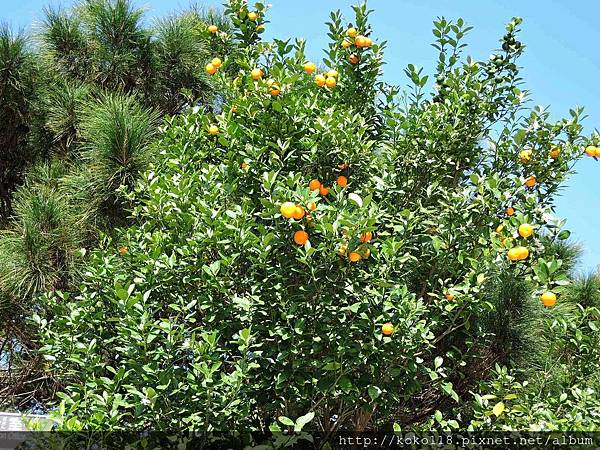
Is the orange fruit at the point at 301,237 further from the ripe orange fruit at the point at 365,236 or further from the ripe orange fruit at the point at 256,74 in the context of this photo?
→ the ripe orange fruit at the point at 256,74

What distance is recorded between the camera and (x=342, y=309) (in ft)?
5.04

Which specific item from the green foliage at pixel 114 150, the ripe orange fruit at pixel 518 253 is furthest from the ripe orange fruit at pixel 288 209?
the green foliage at pixel 114 150

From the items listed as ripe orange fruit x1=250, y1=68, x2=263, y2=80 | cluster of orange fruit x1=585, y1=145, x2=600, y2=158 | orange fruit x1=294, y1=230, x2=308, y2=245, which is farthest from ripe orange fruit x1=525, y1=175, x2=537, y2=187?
ripe orange fruit x1=250, y1=68, x2=263, y2=80

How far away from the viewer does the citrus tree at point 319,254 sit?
4.98 ft

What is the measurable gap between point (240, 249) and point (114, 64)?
6.32ft

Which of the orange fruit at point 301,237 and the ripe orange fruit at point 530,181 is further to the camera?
the ripe orange fruit at point 530,181

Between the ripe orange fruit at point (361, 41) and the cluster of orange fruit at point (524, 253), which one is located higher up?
the ripe orange fruit at point (361, 41)

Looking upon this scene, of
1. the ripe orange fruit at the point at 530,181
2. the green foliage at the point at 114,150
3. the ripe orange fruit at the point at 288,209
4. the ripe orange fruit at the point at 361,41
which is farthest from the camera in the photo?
the green foliage at the point at 114,150

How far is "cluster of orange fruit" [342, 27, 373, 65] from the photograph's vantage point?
6.54 ft

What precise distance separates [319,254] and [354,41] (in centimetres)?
84

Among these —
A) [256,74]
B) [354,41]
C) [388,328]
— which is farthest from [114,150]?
[388,328]

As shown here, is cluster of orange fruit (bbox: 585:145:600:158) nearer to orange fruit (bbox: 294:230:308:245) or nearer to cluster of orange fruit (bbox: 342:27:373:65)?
cluster of orange fruit (bbox: 342:27:373:65)

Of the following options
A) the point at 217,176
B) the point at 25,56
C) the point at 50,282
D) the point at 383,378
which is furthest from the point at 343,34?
the point at 25,56

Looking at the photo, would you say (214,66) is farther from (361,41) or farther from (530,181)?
(530,181)
